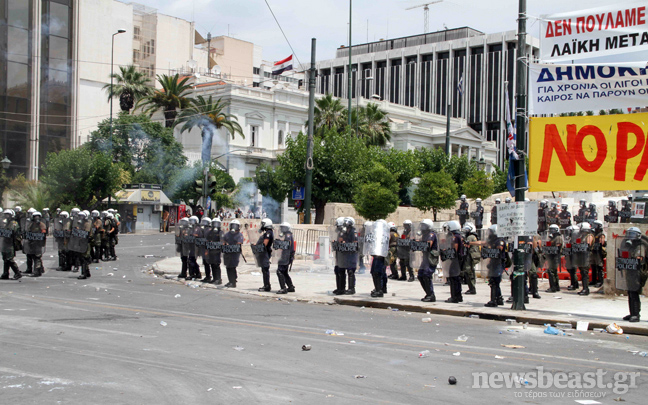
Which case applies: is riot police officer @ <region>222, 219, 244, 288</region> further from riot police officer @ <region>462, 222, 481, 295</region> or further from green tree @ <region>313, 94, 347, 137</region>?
green tree @ <region>313, 94, 347, 137</region>

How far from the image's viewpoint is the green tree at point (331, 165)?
119ft

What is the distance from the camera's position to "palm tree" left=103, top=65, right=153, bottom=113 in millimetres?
59787

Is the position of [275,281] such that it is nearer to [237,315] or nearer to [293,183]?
[237,315]

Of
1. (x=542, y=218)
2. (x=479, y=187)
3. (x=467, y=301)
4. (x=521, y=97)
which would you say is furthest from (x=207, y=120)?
(x=521, y=97)

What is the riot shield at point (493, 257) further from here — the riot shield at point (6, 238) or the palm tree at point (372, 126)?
the palm tree at point (372, 126)

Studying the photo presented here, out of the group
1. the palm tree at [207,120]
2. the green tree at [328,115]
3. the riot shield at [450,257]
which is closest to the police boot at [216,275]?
the riot shield at [450,257]

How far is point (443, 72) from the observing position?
351 ft

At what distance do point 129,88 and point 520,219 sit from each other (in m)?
53.5

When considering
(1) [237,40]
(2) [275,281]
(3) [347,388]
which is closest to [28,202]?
(2) [275,281]

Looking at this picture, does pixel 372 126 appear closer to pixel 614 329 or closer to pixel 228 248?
pixel 228 248

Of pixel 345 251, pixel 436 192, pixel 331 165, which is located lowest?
pixel 345 251

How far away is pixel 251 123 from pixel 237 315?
48.2 meters

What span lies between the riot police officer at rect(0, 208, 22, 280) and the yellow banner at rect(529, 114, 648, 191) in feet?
41.6

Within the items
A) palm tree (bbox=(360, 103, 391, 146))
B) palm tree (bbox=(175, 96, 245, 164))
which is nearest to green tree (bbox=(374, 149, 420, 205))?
palm tree (bbox=(360, 103, 391, 146))
